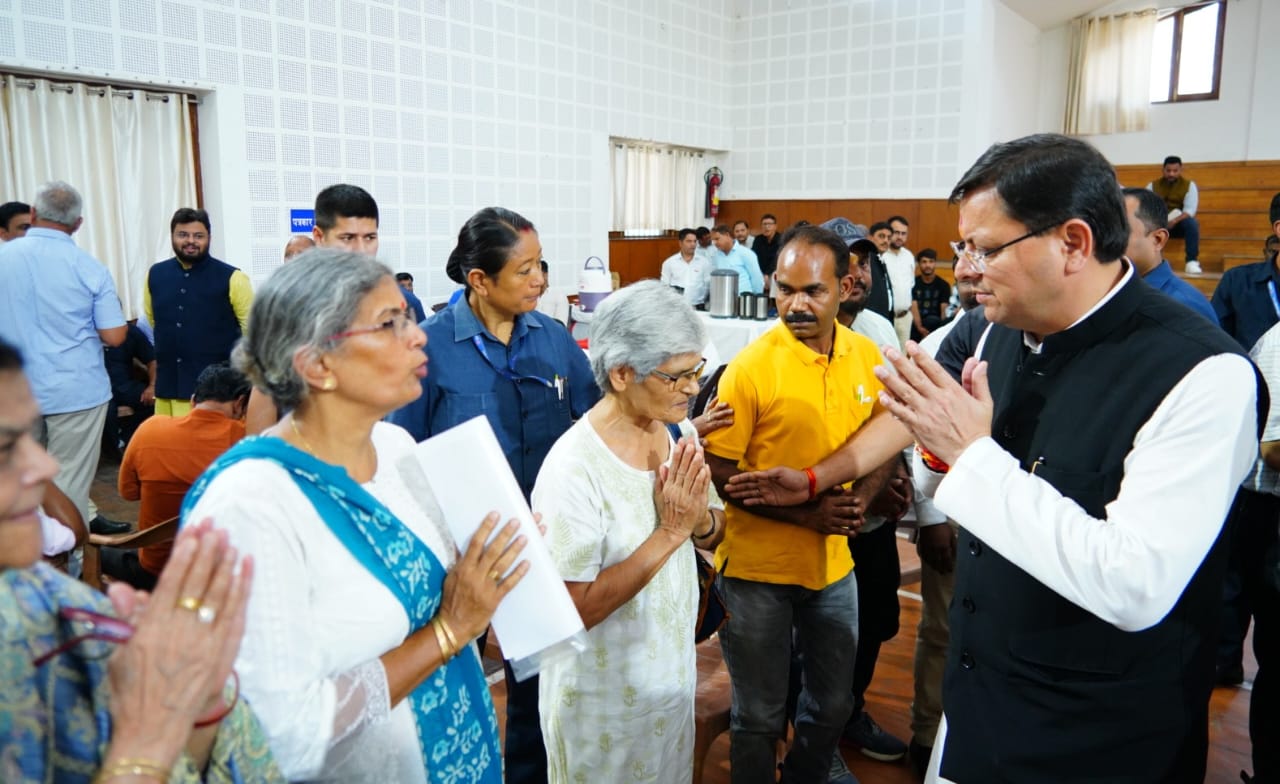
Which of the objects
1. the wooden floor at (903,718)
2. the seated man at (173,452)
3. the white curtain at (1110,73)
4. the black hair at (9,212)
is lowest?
the wooden floor at (903,718)

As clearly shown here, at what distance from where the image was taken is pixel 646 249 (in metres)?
12.1

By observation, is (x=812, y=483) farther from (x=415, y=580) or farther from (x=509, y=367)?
(x=415, y=580)

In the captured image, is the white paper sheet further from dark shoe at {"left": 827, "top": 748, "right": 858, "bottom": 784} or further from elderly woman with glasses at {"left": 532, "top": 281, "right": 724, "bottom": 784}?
dark shoe at {"left": 827, "top": 748, "right": 858, "bottom": 784}

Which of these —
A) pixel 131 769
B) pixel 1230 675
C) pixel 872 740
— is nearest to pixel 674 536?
pixel 131 769

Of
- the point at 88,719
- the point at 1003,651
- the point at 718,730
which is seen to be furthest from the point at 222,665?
the point at 718,730

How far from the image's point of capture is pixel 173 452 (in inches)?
119

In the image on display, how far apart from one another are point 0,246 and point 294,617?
4096 mm

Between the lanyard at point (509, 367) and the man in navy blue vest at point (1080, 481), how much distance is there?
4.44ft

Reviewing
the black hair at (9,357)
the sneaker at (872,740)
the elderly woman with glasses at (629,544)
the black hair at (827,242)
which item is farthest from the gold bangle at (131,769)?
the sneaker at (872,740)

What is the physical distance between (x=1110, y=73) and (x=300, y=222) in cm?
1104

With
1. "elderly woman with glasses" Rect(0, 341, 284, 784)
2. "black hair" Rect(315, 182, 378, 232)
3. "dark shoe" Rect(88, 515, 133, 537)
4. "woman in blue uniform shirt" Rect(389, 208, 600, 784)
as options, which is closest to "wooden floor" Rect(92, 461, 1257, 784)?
"woman in blue uniform shirt" Rect(389, 208, 600, 784)

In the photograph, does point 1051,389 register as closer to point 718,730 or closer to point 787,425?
point 787,425

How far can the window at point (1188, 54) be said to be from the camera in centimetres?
1128

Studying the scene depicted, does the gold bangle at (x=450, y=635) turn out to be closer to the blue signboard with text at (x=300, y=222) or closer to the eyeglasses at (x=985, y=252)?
the eyeglasses at (x=985, y=252)
